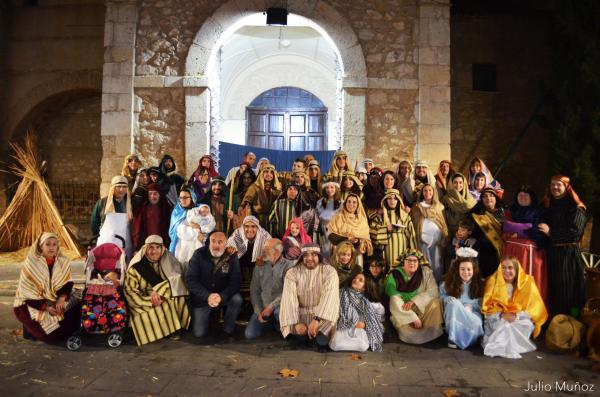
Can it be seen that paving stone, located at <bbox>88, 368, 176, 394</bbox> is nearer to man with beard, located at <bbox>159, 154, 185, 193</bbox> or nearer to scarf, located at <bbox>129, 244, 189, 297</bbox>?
scarf, located at <bbox>129, 244, 189, 297</bbox>

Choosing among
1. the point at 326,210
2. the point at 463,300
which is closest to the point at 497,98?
the point at 326,210

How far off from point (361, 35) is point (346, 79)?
73 cm

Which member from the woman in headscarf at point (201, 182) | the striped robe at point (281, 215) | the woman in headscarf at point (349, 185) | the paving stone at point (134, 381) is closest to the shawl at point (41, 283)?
the paving stone at point (134, 381)

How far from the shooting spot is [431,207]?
5.04 meters

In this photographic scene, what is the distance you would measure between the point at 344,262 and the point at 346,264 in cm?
3

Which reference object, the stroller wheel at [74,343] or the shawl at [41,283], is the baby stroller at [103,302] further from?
the shawl at [41,283]

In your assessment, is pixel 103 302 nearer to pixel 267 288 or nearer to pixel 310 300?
pixel 267 288

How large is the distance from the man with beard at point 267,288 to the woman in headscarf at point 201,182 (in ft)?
5.05

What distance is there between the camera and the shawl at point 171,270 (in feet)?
14.0

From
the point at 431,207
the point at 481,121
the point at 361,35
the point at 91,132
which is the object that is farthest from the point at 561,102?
the point at 91,132

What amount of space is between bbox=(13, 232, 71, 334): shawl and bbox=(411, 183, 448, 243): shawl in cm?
349

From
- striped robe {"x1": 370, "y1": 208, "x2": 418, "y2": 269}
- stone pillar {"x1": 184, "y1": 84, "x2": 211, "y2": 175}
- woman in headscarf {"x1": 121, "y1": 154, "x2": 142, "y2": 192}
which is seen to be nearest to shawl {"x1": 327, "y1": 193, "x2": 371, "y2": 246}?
striped robe {"x1": 370, "y1": 208, "x2": 418, "y2": 269}

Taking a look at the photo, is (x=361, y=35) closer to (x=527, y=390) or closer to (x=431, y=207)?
(x=431, y=207)

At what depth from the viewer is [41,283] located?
4031 millimetres
